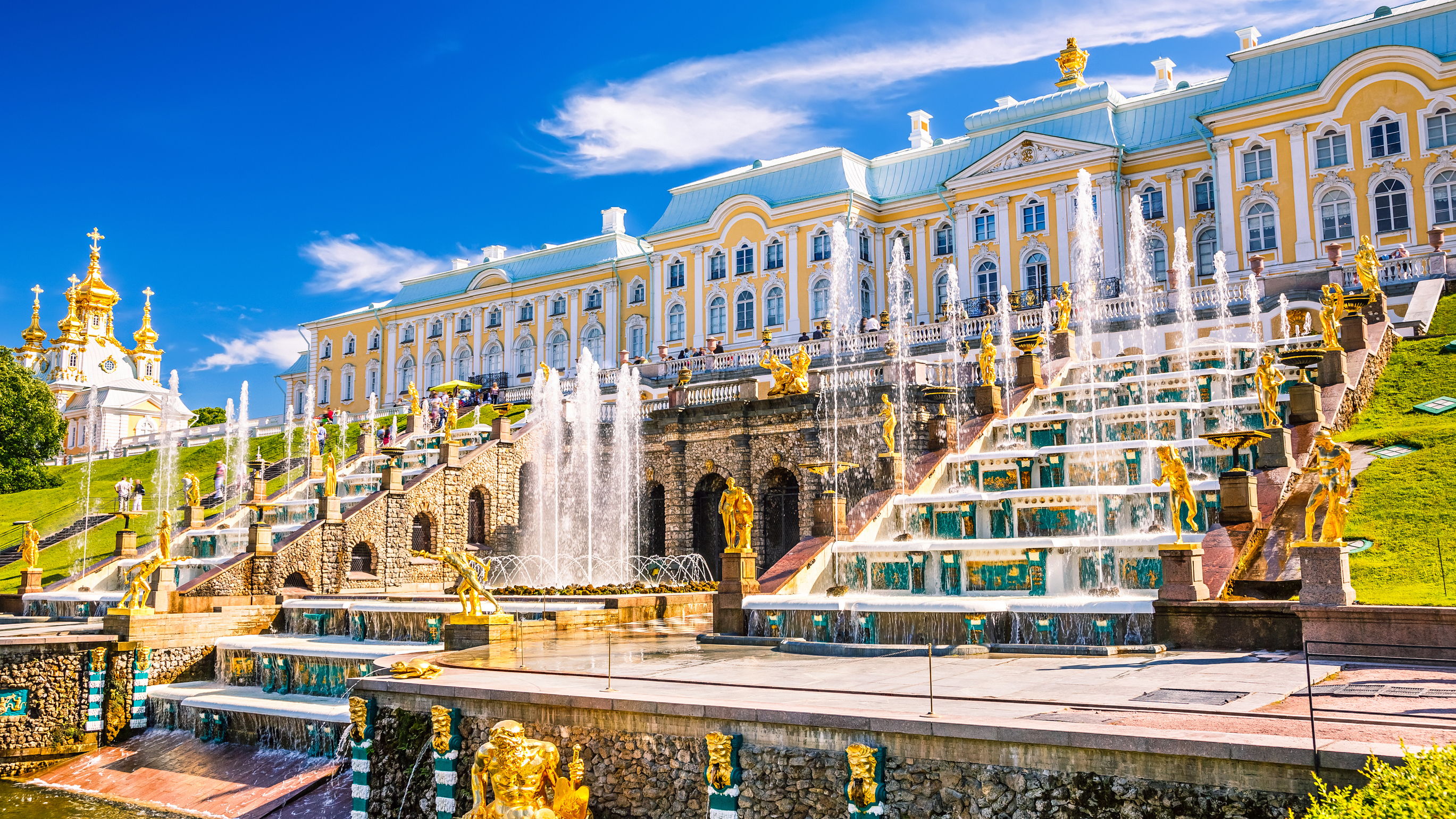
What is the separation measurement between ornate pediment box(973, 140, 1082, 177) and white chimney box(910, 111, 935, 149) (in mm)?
8373

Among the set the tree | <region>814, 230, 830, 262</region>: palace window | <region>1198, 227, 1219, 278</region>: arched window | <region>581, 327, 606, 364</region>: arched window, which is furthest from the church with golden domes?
<region>1198, 227, 1219, 278</region>: arched window

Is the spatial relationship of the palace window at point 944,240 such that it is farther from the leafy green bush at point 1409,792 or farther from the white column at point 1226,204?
the leafy green bush at point 1409,792

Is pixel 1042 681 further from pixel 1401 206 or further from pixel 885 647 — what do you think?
pixel 1401 206

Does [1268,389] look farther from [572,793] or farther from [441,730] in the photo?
[441,730]

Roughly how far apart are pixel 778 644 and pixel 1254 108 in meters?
35.4

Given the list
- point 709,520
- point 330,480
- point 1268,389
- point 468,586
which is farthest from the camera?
point 709,520

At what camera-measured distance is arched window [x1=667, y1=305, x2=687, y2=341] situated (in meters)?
58.4

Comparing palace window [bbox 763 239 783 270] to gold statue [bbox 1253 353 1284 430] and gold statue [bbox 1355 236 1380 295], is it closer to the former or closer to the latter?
gold statue [bbox 1355 236 1380 295]

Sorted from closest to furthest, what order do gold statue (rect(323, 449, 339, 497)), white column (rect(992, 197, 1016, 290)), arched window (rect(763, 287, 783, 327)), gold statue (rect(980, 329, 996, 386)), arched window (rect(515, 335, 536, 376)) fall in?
gold statue (rect(980, 329, 996, 386)) < gold statue (rect(323, 449, 339, 497)) < white column (rect(992, 197, 1016, 290)) < arched window (rect(763, 287, 783, 327)) < arched window (rect(515, 335, 536, 376))

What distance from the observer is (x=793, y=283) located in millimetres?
53375

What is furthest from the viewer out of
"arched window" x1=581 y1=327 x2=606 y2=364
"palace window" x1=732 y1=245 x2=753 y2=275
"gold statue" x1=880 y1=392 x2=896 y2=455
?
"arched window" x1=581 y1=327 x2=606 y2=364

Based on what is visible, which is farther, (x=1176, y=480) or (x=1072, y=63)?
(x=1072, y=63)

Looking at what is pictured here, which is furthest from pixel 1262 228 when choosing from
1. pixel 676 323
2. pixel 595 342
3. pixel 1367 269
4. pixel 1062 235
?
pixel 595 342

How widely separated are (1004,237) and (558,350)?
28117 mm
